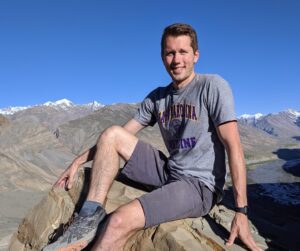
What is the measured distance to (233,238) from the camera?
454 cm

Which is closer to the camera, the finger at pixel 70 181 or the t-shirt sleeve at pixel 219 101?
the t-shirt sleeve at pixel 219 101

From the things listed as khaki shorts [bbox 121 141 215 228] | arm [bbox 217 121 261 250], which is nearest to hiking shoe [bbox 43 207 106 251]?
khaki shorts [bbox 121 141 215 228]

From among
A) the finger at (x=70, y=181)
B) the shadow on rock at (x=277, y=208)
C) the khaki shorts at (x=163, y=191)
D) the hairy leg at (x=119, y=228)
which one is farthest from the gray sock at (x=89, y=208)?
the shadow on rock at (x=277, y=208)

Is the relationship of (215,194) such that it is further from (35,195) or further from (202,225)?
(35,195)

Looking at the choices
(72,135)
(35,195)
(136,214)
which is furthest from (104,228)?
(72,135)

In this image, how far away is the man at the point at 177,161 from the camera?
4457 millimetres

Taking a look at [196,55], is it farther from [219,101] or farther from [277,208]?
[277,208]

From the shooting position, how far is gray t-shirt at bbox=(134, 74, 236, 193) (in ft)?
15.6

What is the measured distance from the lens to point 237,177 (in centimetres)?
457

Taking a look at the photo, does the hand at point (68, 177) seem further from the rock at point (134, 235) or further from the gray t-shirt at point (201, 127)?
the gray t-shirt at point (201, 127)

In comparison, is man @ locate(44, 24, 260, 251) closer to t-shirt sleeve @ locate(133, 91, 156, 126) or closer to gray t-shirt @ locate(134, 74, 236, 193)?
gray t-shirt @ locate(134, 74, 236, 193)

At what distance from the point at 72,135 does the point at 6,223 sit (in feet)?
239

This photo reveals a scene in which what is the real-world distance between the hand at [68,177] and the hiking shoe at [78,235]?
4.37ft

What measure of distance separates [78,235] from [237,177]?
172 cm
